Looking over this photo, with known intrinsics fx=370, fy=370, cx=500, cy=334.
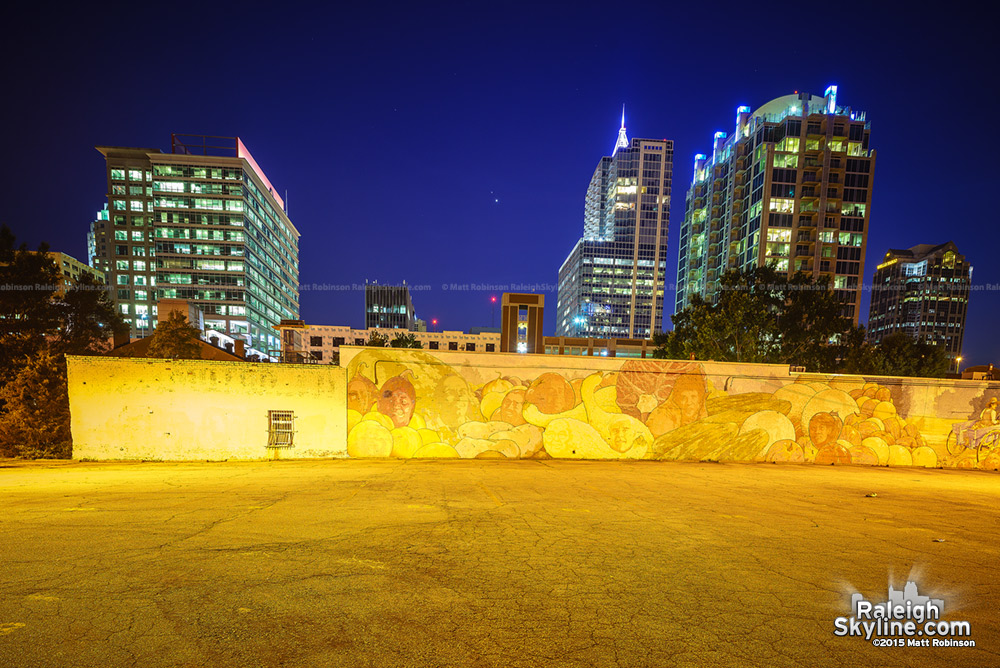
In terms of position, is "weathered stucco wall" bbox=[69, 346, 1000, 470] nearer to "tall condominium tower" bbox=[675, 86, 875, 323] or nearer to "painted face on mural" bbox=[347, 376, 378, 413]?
"painted face on mural" bbox=[347, 376, 378, 413]

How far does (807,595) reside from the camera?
12.2ft

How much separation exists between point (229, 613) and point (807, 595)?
543cm

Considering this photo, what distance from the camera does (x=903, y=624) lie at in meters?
3.35

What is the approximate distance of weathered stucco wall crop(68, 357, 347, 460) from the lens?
957 centimetres

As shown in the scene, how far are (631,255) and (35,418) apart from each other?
133622 millimetres

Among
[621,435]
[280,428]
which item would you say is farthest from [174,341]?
[621,435]

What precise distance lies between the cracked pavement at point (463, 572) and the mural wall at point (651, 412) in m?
3.12

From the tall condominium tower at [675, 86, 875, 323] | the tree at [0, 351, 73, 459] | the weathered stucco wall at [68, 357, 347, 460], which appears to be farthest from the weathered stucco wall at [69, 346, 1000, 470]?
the tall condominium tower at [675, 86, 875, 323]

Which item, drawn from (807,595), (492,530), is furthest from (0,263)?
(807,595)

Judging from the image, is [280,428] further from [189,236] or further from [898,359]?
[189,236]

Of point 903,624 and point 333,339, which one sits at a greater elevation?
point 903,624

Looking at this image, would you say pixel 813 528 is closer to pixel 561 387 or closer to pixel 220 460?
pixel 561 387

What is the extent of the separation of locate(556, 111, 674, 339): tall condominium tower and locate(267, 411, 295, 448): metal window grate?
121 m

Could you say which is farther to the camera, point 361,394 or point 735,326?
point 735,326
